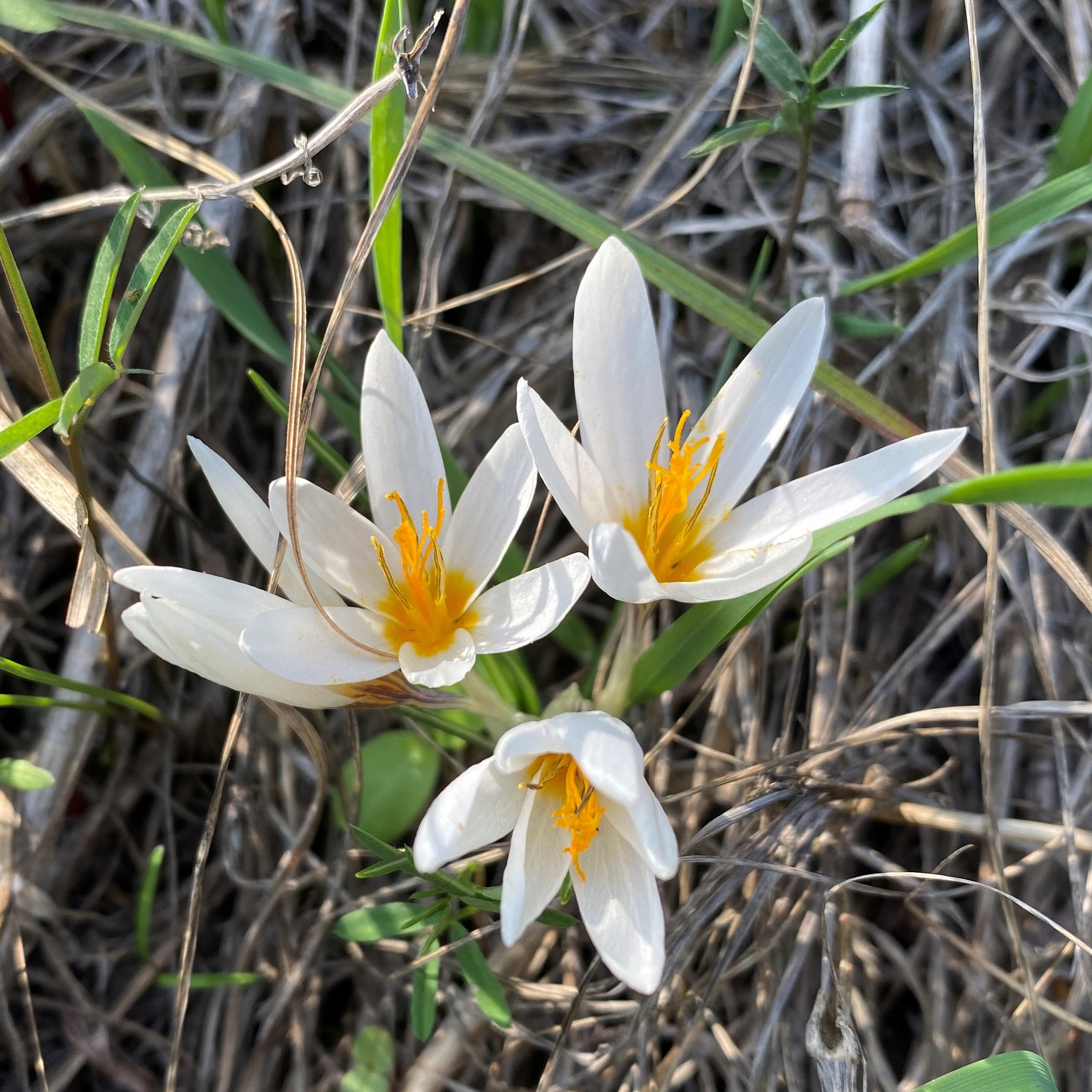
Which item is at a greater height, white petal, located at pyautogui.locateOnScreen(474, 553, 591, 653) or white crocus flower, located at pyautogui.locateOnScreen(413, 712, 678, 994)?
white petal, located at pyautogui.locateOnScreen(474, 553, 591, 653)

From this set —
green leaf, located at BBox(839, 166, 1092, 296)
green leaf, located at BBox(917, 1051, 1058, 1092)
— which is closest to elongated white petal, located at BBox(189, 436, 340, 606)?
green leaf, located at BBox(917, 1051, 1058, 1092)

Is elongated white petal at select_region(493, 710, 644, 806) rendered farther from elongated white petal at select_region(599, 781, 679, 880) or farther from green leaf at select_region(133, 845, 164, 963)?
green leaf at select_region(133, 845, 164, 963)

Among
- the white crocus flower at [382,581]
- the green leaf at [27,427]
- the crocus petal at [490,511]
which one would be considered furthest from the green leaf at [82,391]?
the crocus petal at [490,511]

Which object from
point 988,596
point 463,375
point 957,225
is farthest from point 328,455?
point 957,225

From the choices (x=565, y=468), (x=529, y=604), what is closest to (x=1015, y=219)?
(x=565, y=468)

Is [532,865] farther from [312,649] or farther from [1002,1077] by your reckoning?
[1002,1077]

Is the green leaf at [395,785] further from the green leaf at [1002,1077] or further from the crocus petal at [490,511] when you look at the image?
the green leaf at [1002,1077]

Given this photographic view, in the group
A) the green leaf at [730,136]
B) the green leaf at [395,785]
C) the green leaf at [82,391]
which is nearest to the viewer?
the green leaf at [82,391]
